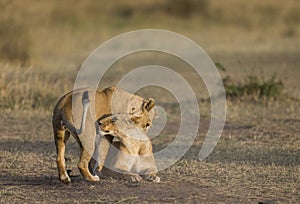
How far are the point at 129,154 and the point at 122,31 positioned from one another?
20.9 meters

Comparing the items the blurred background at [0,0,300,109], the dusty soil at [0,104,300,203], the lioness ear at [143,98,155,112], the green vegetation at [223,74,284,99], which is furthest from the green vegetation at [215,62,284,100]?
the lioness ear at [143,98,155,112]

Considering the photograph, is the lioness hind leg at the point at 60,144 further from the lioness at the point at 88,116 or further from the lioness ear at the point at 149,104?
the lioness ear at the point at 149,104

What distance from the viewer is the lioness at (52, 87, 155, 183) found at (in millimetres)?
7093

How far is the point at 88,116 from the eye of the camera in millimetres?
7121

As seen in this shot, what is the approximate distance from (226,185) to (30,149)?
3.05 m

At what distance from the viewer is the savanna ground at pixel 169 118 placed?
713cm

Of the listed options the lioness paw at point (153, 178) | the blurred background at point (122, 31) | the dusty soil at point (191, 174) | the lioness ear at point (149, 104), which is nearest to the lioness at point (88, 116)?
the lioness ear at point (149, 104)

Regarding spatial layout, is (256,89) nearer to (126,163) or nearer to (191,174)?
(191,174)

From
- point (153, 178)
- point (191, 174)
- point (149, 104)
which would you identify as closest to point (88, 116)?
point (149, 104)

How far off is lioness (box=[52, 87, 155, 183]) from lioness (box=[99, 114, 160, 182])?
73 mm

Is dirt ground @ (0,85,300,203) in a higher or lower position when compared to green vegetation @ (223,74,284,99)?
lower

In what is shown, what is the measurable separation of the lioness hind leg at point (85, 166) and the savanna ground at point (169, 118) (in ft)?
0.26

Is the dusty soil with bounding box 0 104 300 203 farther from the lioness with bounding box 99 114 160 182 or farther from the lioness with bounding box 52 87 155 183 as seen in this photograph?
the lioness with bounding box 52 87 155 183

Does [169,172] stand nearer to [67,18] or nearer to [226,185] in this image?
[226,185]
